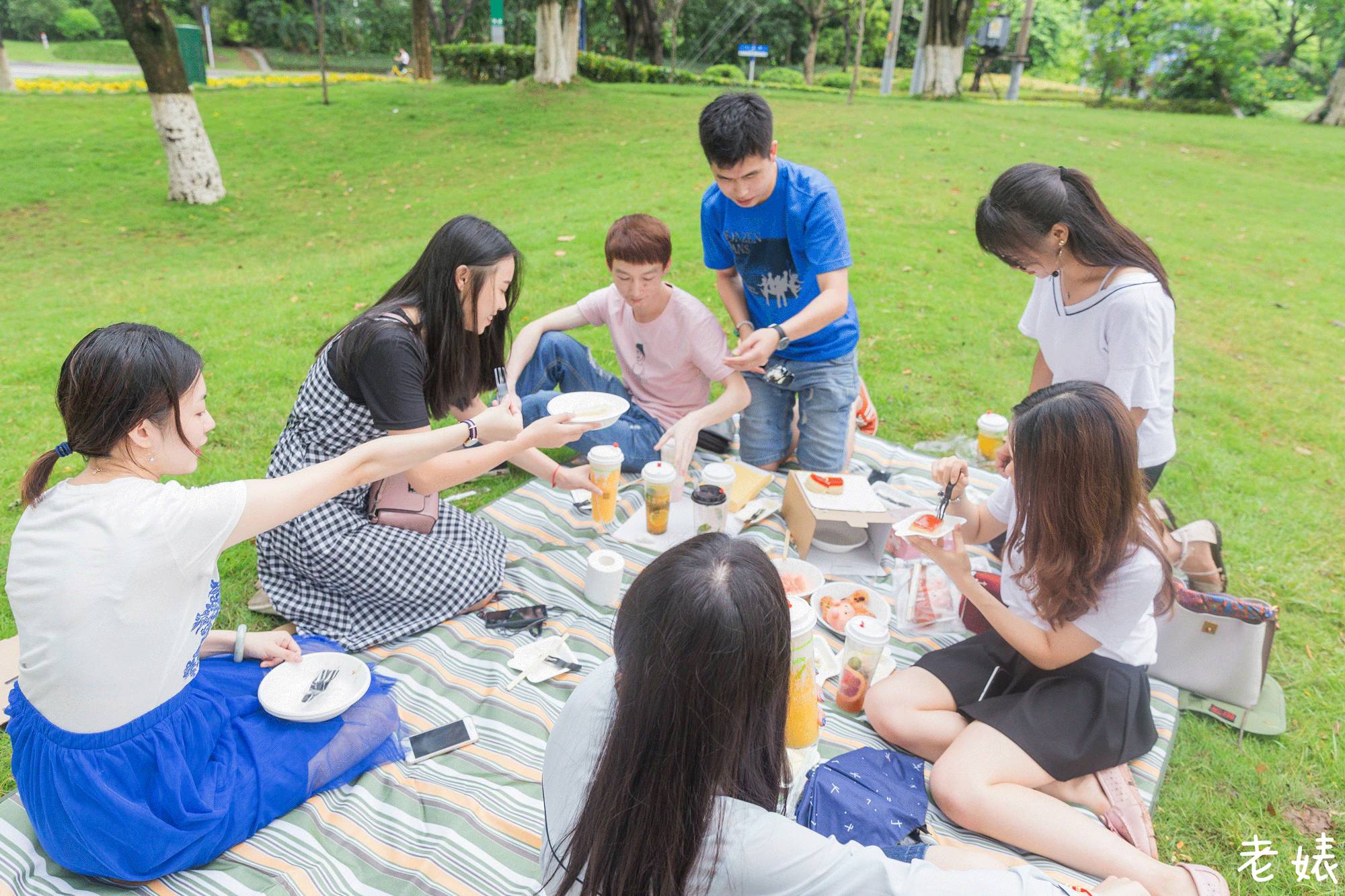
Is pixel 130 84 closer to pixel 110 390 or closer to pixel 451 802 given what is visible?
pixel 110 390

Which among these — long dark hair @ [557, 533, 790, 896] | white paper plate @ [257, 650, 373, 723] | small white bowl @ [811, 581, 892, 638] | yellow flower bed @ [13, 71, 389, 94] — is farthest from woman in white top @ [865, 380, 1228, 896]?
yellow flower bed @ [13, 71, 389, 94]

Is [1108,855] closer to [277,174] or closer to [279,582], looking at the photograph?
[279,582]

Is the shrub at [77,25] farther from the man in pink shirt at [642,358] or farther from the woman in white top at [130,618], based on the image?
the woman in white top at [130,618]

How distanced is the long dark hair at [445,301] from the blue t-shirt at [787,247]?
4.78 ft

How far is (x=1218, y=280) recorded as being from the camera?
852 centimetres

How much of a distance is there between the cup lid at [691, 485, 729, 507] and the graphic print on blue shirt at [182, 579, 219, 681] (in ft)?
5.98

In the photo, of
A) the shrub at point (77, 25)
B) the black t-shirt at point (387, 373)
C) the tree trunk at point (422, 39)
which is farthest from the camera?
the shrub at point (77, 25)

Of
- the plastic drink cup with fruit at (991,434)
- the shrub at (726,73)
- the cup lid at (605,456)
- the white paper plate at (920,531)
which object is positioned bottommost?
the plastic drink cup with fruit at (991,434)

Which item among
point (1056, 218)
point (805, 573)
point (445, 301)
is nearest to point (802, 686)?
point (805, 573)

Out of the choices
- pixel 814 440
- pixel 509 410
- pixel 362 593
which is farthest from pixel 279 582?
pixel 814 440

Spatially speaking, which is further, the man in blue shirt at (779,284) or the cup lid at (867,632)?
the man in blue shirt at (779,284)

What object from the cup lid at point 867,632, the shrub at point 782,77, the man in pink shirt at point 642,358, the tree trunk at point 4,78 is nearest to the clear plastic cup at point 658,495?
the man in pink shirt at point 642,358

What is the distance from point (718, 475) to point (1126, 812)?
1930 mm

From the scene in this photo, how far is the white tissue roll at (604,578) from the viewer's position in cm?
327
